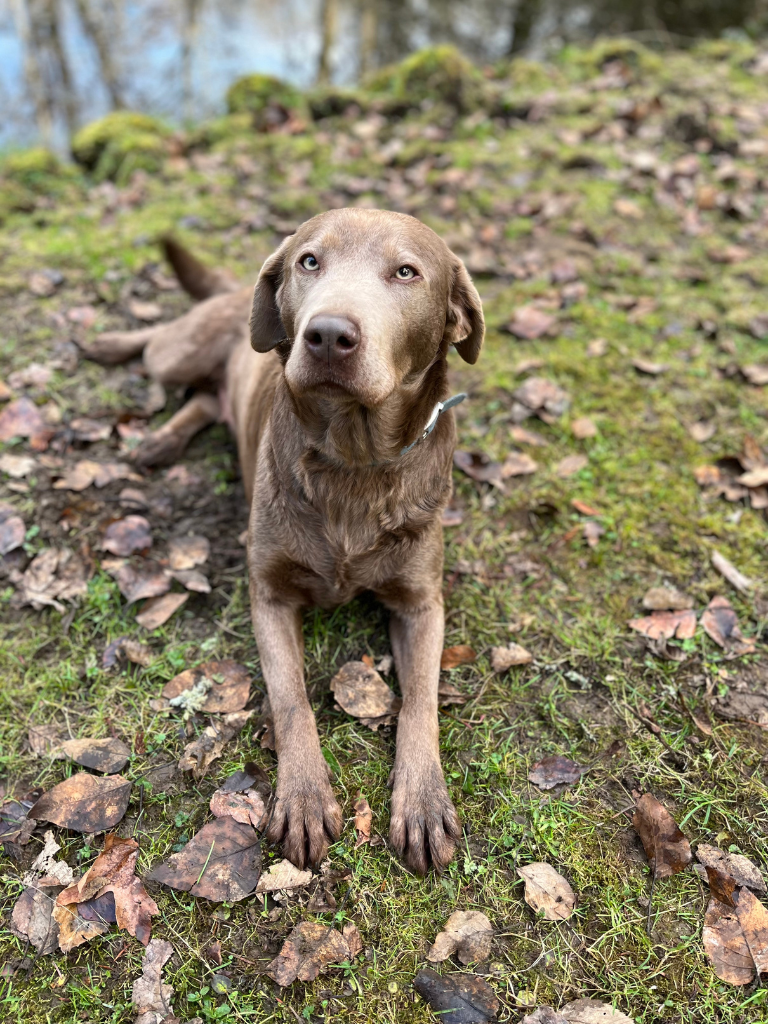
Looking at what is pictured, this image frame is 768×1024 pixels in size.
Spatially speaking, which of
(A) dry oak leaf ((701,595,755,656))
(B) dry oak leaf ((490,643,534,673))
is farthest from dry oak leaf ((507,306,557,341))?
(B) dry oak leaf ((490,643,534,673))

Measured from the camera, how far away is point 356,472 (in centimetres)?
274

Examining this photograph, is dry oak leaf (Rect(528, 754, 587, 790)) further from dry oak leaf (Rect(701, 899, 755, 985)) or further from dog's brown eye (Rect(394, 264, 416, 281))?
dog's brown eye (Rect(394, 264, 416, 281))

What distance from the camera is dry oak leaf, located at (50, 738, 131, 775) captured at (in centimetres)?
254

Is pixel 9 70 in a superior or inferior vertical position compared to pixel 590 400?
superior

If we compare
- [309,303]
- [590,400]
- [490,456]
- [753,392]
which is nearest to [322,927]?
[309,303]

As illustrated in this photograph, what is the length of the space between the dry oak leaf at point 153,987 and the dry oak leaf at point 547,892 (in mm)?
1119

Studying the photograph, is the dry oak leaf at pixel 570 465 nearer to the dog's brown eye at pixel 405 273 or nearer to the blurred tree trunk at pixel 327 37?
the dog's brown eye at pixel 405 273

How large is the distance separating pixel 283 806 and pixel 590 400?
3.05 m

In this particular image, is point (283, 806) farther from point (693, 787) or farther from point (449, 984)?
point (693, 787)

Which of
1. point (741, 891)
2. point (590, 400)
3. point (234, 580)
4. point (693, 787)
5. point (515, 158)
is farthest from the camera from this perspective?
point (515, 158)

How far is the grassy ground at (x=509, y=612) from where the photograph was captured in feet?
6.93

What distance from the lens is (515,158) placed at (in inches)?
271

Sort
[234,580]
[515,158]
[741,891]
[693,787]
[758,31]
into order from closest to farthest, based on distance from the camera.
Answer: [741,891]
[693,787]
[234,580]
[515,158]
[758,31]

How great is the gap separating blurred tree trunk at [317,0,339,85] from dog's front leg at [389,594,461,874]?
10.3 m
